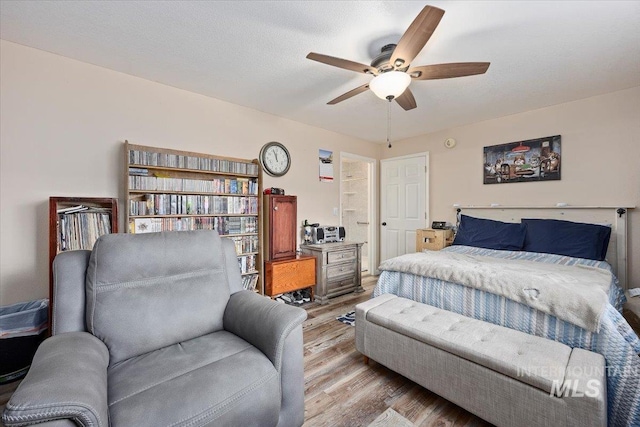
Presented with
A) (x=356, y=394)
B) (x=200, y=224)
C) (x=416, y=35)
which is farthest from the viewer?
(x=200, y=224)

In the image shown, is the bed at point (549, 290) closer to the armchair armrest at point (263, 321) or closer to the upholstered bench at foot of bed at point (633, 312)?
the upholstered bench at foot of bed at point (633, 312)

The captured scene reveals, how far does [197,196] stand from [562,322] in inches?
122

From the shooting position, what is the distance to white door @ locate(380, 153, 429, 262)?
4.48 meters

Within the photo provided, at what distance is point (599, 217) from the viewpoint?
9.82 feet

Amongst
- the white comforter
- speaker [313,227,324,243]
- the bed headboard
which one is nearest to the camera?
the white comforter

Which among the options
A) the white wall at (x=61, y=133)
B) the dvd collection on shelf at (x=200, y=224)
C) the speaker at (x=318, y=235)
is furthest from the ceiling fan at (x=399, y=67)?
the speaker at (x=318, y=235)

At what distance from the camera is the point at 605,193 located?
2.96 metres

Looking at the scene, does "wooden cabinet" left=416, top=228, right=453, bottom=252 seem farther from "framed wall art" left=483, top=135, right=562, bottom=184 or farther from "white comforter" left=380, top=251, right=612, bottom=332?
"white comforter" left=380, top=251, right=612, bottom=332

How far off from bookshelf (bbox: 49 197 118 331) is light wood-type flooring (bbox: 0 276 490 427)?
3.28 feet

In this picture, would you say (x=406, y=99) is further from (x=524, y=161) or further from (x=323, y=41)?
(x=524, y=161)

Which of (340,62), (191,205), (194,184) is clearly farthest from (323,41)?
(191,205)

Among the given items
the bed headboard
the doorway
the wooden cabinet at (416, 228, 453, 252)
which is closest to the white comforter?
the bed headboard

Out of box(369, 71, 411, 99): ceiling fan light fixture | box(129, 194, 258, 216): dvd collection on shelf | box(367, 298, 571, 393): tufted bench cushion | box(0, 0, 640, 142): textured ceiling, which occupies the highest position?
box(0, 0, 640, 142): textured ceiling

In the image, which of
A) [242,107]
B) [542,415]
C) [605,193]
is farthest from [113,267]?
[605,193]
